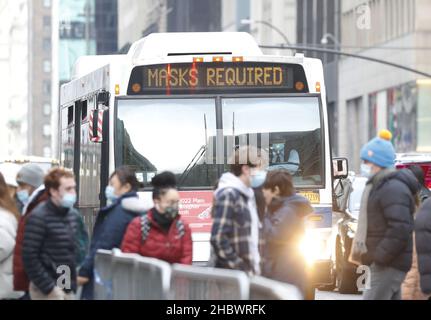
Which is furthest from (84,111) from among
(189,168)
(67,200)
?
(67,200)

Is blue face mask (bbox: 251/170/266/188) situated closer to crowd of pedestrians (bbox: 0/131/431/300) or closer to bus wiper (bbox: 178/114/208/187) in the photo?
crowd of pedestrians (bbox: 0/131/431/300)

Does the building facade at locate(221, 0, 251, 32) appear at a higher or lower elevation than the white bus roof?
higher

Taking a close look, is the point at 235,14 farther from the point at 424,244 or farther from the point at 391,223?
the point at 391,223

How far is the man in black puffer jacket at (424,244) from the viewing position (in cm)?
1099

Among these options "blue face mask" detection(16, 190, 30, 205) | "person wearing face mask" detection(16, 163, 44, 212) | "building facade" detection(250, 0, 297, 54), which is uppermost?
"building facade" detection(250, 0, 297, 54)

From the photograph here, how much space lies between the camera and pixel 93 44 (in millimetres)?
196375

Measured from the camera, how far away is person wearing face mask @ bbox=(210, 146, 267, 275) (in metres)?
10.8

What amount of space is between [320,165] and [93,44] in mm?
180549

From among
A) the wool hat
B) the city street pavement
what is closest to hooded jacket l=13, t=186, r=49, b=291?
the wool hat

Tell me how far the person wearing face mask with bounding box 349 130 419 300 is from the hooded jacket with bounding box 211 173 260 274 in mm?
773

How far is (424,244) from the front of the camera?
437 inches

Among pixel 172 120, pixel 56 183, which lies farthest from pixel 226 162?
pixel 56 183

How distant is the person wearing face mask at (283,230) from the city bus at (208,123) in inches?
196

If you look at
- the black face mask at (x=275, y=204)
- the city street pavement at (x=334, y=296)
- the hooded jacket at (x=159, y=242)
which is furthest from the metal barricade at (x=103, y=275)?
the city street pavement at (x=334, y=296)
